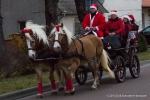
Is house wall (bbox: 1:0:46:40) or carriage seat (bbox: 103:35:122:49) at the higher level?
house wall (bbox: 1:0:46:40)

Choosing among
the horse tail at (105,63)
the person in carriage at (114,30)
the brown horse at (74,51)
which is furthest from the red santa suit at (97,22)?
the horse tail at (105,63)

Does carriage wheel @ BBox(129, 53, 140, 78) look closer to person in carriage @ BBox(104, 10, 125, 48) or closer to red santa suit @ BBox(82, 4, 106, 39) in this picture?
person in carriage @ BBox(104, 10, 125, 48)

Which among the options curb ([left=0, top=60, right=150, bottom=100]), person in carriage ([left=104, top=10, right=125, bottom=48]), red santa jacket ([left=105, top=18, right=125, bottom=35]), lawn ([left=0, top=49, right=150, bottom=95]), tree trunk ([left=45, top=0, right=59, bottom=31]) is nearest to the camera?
curb ([left=0, top=60, right=150, bottom=100])

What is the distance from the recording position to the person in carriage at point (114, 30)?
13.5 meters

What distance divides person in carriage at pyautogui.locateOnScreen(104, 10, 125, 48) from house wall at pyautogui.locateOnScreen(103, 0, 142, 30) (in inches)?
911

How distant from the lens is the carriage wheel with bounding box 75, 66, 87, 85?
13.3m

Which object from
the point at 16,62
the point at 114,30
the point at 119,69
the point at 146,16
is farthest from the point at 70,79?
the point at 146,16

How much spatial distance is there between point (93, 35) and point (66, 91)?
7.07 feet

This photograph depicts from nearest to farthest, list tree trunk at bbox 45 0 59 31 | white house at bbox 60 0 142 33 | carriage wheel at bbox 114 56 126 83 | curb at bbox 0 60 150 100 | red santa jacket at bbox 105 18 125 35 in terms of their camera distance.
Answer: curb at bbox 0 60 150 100 → carriage wheel at bbox 114 56 126 83 → red santa jacket at bbox 105 18 125 35 → tree trunk at bbox 45 0 59 31 → white house at bbox 60 0 142 33

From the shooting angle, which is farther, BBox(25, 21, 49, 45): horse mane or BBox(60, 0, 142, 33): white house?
BBox(60, 0, 142, 33): white house

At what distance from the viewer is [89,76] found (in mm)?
15180

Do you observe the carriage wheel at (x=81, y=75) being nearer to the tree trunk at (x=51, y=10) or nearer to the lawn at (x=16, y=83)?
the lawn at (x=16, y=83)

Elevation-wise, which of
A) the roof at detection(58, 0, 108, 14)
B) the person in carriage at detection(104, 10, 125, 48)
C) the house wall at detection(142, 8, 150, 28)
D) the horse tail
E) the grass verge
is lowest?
the grass verge

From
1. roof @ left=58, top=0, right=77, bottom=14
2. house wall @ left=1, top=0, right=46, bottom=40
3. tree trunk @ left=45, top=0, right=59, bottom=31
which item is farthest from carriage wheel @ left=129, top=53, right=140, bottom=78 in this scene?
roof @ left=58, top=0, right=77, bottom=14
